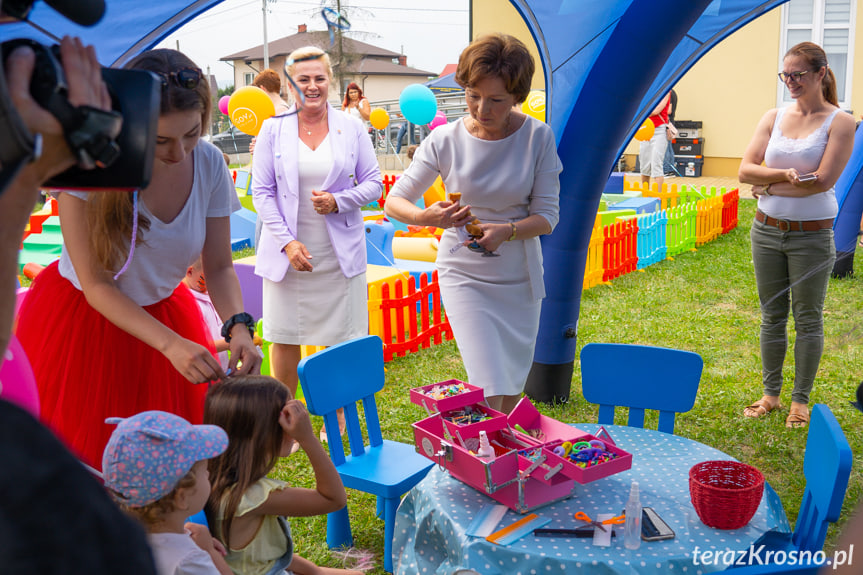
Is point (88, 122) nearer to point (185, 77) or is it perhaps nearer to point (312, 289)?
point (185, 77)

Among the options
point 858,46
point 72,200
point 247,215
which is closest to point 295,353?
point 72,200

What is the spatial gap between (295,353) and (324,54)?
5.35ft

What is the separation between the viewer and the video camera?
2.36 ft

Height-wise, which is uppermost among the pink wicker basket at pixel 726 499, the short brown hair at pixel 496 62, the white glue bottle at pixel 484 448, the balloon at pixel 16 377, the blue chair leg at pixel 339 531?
the short brown hair at pixel 496 62

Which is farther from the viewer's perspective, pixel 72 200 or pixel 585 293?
pixel 585 293

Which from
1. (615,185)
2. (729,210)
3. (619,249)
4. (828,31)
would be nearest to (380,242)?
(619,249)

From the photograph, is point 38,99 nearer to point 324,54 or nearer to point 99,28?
point 99,28

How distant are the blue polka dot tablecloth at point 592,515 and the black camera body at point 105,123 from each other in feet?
4.85

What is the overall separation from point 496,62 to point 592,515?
174 centimetres

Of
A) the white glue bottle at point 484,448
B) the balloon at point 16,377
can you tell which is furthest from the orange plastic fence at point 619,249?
the balloon at point 16,377

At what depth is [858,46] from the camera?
16578mm

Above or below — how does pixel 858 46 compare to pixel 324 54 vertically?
above

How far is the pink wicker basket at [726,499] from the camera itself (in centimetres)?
206

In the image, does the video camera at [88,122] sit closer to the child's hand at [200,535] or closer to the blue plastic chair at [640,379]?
the child's hand at [200,535]
